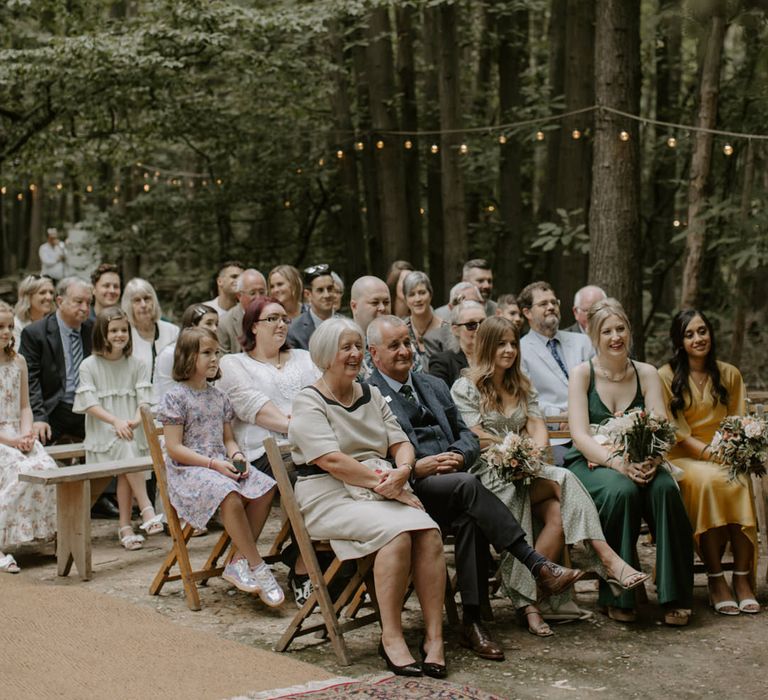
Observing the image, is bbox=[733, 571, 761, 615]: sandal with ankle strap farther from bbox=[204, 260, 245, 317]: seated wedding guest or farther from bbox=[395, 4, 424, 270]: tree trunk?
bbox=[395, 4, 424, 270]: tree trunk

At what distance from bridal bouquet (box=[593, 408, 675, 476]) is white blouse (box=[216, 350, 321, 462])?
1837mm

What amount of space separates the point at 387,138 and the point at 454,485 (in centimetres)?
932

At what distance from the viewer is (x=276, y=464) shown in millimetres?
4805

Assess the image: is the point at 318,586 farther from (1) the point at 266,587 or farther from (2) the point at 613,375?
(2) the point at 613,375

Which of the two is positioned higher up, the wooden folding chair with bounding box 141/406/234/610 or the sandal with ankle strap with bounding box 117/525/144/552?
the wooden folding chair with bounding box 141/406/234/610

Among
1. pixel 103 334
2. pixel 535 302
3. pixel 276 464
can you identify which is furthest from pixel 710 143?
pixel 276 464

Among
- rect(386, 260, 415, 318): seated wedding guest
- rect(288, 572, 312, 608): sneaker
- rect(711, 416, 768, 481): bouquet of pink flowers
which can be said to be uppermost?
rect(386, 260, 415, 318): seated wedding guest

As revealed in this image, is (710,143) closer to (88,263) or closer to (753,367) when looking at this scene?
(753,367)

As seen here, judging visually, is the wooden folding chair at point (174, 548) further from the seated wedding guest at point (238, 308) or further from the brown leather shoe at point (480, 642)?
the seated wedding guest at point (238, 308)

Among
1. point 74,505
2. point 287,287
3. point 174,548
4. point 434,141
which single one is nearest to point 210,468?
point 174,548

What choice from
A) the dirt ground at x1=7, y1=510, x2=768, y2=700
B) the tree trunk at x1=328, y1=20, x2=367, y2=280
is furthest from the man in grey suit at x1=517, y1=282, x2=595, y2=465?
the tree trunk at x1=328, y1=20, x2=367, y2=280

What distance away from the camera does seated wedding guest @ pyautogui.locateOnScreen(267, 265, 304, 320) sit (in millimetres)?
7781

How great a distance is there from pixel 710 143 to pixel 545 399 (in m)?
4.68

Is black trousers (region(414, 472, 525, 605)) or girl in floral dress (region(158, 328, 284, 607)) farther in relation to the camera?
girl in floral dress (region(158, 328, 284, 607))
